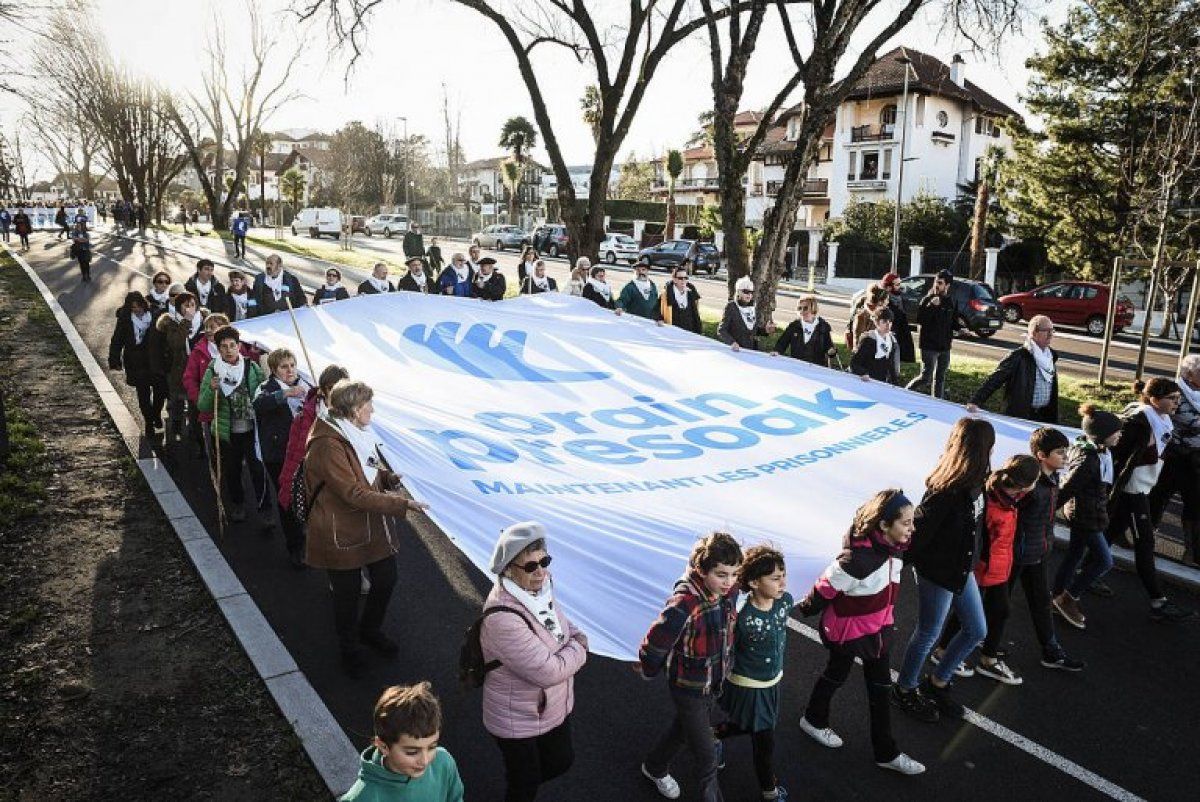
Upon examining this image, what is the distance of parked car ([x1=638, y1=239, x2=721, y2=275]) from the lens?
38875 millimetres

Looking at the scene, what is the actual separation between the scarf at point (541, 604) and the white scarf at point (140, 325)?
798 cm

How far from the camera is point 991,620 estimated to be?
17.5 ft

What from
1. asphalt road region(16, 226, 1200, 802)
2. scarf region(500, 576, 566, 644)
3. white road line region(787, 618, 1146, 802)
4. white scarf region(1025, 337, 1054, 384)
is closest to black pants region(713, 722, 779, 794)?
asphalt road region(16, 226, 1200, 802)

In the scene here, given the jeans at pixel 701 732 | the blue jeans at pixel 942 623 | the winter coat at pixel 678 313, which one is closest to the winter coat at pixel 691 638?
the jeans at pixel 701 732

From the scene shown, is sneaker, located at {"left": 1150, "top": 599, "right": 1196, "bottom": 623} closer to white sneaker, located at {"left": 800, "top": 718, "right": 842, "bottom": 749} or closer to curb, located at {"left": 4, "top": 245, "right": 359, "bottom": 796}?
white sneaker, located at {"left": 800, "top": 718, "right": 842, "bottom": 749}

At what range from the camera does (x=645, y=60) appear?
18.3 metres

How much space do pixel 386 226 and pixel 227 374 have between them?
56280 mm

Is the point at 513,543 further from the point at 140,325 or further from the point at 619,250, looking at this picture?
the point at 619,250

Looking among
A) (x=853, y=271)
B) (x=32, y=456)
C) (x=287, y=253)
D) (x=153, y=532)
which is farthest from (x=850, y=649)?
(x=853, y=271)

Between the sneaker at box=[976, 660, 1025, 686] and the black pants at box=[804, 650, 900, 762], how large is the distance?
131cm

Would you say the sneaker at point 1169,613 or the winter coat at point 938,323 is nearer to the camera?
the sneaker at point 1169,613

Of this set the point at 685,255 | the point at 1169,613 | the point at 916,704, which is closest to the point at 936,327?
the point at 1169,613

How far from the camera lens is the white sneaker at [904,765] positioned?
4426 mm

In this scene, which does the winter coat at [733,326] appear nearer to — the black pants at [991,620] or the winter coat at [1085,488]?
the winter coat at [1085,488]
